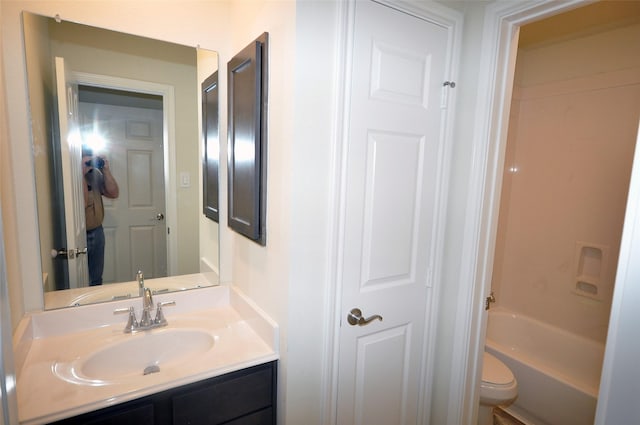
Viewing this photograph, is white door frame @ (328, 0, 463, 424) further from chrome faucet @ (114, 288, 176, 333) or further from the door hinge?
chrome faucet @ (114, 288, 176, 333)

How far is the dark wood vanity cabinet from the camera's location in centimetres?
104

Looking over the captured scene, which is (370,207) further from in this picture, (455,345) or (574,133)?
(574,133)

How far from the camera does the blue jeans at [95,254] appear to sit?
1434mm

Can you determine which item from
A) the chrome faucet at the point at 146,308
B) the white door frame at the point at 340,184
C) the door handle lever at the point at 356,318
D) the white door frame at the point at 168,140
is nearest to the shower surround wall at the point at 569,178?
the white door frame at the point at 340,184

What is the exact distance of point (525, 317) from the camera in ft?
8.73

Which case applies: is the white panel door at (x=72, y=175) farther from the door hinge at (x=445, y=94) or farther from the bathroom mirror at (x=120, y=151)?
the door hinge at (x=445, y=94)

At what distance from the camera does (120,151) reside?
1.44 metres

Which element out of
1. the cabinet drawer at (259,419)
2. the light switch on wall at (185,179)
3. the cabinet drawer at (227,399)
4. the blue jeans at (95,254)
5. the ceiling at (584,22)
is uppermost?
the ceiling at (584,22)

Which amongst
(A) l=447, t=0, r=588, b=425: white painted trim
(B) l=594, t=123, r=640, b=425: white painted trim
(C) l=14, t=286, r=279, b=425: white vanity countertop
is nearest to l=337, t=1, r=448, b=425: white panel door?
(A) l=447, t=0, r=588, b=425: white painted trim

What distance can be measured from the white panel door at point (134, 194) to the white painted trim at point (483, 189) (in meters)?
1.37

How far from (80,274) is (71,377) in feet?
1.52

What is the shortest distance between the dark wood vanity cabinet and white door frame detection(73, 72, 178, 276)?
0.64 metres

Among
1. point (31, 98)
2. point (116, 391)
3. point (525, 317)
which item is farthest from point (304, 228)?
point (525, 317)

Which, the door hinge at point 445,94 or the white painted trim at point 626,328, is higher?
the door hinge at point 445,94
